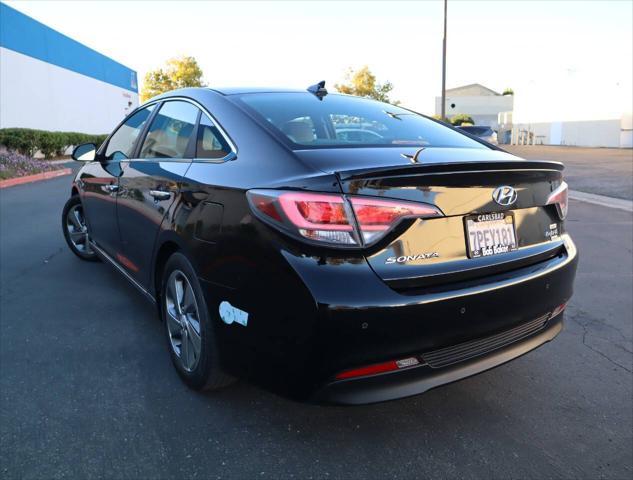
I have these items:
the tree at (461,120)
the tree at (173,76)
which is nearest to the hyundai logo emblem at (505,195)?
the tree at (461,120)

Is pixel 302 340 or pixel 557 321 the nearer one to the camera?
pixel 302 340

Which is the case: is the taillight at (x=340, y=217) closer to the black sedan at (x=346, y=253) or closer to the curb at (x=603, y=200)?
the black sedan at (x=346, y=253)

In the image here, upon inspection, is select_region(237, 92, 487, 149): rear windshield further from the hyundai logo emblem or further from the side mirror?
the side mirror

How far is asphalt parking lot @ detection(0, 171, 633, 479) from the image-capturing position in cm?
225

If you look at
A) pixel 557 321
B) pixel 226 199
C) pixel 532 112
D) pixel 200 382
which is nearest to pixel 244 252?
pixel 226 199

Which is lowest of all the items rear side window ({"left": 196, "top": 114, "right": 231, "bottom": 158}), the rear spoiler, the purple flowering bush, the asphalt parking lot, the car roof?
the asphalt parking lot

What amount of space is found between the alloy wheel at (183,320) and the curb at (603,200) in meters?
8.65

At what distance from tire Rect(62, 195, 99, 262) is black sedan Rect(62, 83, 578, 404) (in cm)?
252

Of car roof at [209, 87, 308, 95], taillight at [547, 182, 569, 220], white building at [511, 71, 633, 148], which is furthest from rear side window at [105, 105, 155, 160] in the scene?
white building at [511, 71, 633, 148]

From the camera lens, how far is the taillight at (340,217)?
2.00 m

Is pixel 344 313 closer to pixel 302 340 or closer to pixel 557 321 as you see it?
pixel 302 340

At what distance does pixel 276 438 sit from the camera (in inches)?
96.2

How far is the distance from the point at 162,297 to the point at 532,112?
49.3 m

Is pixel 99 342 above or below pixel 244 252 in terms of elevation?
below
